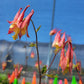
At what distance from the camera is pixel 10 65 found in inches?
201

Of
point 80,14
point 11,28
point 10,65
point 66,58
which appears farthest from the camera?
point 10,65

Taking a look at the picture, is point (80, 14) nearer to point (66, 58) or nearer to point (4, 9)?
point (4, 9)

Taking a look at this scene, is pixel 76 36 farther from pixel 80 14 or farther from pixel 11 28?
pixel 11 28

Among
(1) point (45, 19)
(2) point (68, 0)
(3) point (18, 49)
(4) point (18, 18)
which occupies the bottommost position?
(4) point (18, 18)

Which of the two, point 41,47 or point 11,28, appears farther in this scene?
point 41,47

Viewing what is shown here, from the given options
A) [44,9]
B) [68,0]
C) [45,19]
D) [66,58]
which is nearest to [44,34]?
[45,19]

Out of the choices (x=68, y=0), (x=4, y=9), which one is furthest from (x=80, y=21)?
(x=4, y=9)

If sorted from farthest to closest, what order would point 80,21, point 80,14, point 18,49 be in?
point 18,49 < point 80,21 < point 80,14

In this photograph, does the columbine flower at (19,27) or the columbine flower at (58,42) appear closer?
the columbine flower at (19,27)

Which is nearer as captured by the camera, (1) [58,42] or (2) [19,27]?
(2) [19,27]

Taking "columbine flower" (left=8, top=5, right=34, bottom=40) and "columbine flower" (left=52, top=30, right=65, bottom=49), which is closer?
"columbine flower" (left=8, top=5, right=34, bottom=40)

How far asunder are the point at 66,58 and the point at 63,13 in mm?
3467

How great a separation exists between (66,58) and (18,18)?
0.88 feet

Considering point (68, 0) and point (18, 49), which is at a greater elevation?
point (68, 0)
